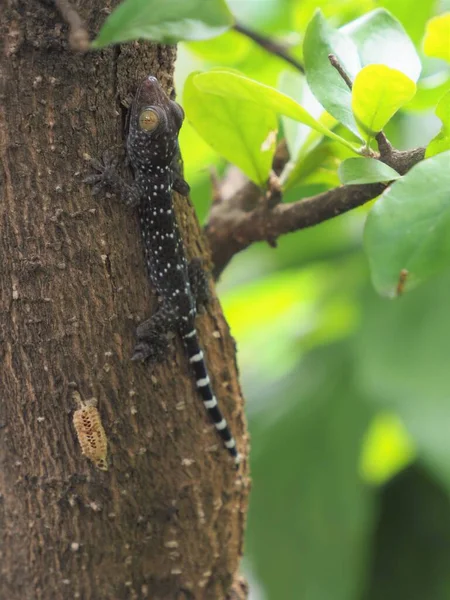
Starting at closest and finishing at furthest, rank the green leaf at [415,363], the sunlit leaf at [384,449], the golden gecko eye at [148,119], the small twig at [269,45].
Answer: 1. the golden gecko eye at [148,119]
2. the small twig at [269,45]
3. the green leaf at [415,363]
4. the sunlit leaf at [384,449]

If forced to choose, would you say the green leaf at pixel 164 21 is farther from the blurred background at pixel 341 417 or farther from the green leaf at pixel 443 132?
the blurred background at pixel 341 417

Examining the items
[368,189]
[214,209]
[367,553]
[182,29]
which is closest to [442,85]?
[368,189]

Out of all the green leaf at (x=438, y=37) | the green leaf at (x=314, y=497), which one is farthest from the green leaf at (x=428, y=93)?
the green leaf at (x=314, y=497)

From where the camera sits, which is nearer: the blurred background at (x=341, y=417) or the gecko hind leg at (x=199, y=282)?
the gecko hind leg at (x=199, y=282)

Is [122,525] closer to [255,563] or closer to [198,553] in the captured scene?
[198,553]

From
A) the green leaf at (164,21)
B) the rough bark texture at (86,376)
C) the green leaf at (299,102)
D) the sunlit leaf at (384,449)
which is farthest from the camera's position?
the sunlit leaf at (384,449)

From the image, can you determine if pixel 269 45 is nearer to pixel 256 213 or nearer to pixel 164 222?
pixel 256 213

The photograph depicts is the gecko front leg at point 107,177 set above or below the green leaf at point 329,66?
below

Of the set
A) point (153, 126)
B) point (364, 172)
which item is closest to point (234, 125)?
point (153, 126)
